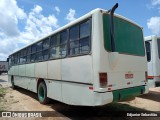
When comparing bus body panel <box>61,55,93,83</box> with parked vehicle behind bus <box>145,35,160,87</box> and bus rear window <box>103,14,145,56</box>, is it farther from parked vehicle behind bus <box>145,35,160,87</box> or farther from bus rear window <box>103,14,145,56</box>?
parked vehicle behind bus <box>145,35,160,87</box>

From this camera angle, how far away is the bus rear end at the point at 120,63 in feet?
17.0

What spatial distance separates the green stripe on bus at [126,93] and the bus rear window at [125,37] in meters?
1.19

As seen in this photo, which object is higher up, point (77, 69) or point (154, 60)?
point (154, 60)

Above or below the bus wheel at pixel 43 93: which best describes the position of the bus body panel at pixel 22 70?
above

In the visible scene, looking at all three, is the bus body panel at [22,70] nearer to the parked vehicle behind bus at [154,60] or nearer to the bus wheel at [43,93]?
the bus wheel at [43,93]

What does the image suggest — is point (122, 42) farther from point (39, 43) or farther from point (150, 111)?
point (39, 43)

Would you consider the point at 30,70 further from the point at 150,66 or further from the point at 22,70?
the point at 150,66

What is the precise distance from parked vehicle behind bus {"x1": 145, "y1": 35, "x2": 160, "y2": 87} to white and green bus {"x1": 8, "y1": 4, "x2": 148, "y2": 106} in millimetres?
2515

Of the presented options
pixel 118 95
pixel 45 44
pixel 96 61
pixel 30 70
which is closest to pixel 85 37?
pixel 96 61

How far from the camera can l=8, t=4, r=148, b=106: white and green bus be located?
523 cm

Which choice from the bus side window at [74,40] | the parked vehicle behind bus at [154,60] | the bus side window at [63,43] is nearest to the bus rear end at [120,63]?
the bus side window at [74,40]

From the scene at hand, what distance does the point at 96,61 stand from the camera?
16.9 ft

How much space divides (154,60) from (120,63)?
430 centimetres

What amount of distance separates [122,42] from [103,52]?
113cm
